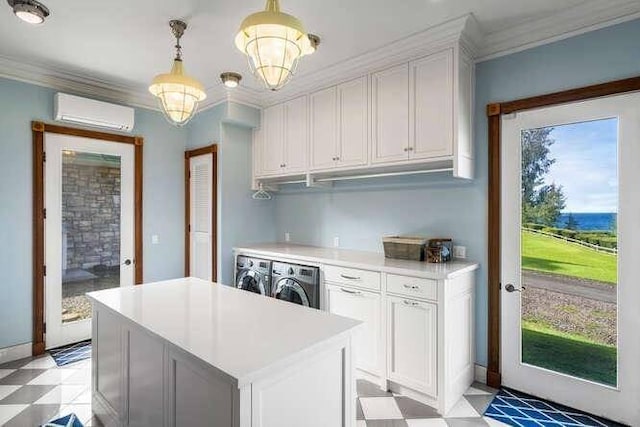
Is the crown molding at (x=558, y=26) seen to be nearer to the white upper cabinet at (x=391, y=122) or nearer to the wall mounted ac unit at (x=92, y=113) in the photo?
the white upper cabinet at (x=391, y=122)

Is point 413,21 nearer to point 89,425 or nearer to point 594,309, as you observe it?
point 594,309

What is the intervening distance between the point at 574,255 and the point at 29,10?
4089 millimetres

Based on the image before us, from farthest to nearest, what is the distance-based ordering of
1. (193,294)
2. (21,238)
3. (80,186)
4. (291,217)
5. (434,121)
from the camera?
1. (291,217)
2. (80,186)
3. (21,238)
4. (434,121)
5. (193,294)

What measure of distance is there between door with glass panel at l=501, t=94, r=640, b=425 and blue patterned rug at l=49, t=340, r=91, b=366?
3859 millimetres

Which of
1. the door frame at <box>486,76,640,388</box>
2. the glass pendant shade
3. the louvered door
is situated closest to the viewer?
the glass pendant shade

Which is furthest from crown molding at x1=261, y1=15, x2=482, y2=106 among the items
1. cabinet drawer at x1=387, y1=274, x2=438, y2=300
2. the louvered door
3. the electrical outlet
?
cabinet drawer at x1=387, y1=274, x2=438, y2=300

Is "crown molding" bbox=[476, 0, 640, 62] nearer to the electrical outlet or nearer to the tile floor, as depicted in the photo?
the electrical outlet

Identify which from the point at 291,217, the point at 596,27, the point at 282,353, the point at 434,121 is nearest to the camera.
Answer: the point at 282,353

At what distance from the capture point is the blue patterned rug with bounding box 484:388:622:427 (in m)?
2.25

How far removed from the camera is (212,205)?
4.07 metres

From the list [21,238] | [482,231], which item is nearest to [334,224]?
[482,231]

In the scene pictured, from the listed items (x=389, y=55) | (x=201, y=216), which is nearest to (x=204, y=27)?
(x=389, y=55)

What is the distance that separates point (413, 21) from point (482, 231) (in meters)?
1.72

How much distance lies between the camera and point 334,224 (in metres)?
3.86
